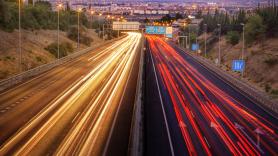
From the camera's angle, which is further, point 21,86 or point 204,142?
point 21,86

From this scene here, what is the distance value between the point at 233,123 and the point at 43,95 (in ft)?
52.8

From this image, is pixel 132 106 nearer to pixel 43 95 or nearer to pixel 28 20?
pixel 43 95

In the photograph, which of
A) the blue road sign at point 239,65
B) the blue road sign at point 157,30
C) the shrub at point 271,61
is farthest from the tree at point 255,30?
the blue road sign at point 157,30

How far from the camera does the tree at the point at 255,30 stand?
91481mm

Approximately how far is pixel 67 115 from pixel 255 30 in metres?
71.5

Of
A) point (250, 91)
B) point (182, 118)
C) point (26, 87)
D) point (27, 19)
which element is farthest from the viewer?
point (27, 19)

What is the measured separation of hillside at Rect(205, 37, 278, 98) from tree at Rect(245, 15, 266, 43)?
2.13 meters

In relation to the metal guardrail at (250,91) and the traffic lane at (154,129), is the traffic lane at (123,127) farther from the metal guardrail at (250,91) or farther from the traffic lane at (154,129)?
the metal guardrail at (250,91)

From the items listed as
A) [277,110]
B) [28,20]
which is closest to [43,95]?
[277,110]

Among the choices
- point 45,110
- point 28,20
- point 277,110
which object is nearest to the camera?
point 45,110

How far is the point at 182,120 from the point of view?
32.6 metres

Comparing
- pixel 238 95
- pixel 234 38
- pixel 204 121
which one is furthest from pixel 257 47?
pixel 204 121

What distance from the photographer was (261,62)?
7150 cm

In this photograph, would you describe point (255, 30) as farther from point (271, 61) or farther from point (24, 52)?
point (24, 52)
